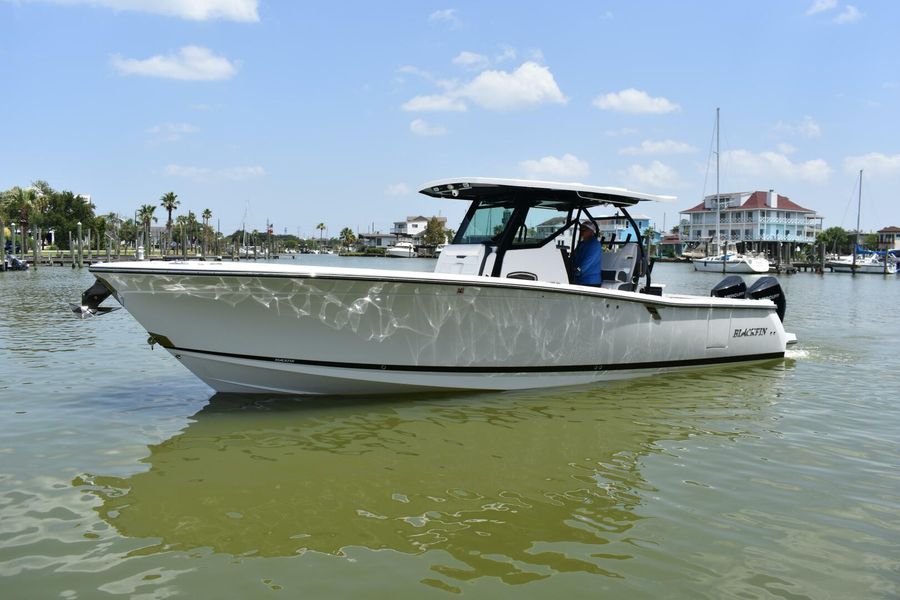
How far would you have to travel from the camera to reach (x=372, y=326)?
7.07 m

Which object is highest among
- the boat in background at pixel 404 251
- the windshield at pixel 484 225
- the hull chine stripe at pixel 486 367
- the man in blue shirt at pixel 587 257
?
the boat in background at pixel 404 251

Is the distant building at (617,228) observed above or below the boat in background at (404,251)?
below

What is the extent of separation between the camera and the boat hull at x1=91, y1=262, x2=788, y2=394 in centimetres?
662

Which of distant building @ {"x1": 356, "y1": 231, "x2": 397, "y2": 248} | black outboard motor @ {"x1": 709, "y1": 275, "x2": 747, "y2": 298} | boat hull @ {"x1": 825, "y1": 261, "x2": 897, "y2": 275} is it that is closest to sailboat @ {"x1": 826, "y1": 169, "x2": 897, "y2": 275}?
boat hull @ {"x1": 825, "y1": 261, "x2": 897, "y2": 275}

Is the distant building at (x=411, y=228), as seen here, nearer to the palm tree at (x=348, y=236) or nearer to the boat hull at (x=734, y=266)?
the palm tree at (x=348, y=236)

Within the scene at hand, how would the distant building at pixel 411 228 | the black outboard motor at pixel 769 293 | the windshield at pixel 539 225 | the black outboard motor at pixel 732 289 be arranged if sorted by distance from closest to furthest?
the windshield at pixel 539 225 → the black outboard motor at pixel 769 293 → the black outboard motor at pixel 732 289 → the distant building at pixel 411 228

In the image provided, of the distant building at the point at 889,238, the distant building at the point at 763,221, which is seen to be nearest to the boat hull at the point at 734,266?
the distant building at the point at 763,221

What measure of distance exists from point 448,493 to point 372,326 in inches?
98.0

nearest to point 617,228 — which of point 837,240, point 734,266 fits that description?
point 734,266

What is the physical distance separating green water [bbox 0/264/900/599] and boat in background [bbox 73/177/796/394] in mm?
407

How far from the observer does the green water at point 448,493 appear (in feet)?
12.4

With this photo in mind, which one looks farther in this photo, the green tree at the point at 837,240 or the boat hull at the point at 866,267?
the green tree at the point at 837,240

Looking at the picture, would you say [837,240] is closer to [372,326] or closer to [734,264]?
[734,264]

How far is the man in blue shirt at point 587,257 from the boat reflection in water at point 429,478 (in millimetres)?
1708
